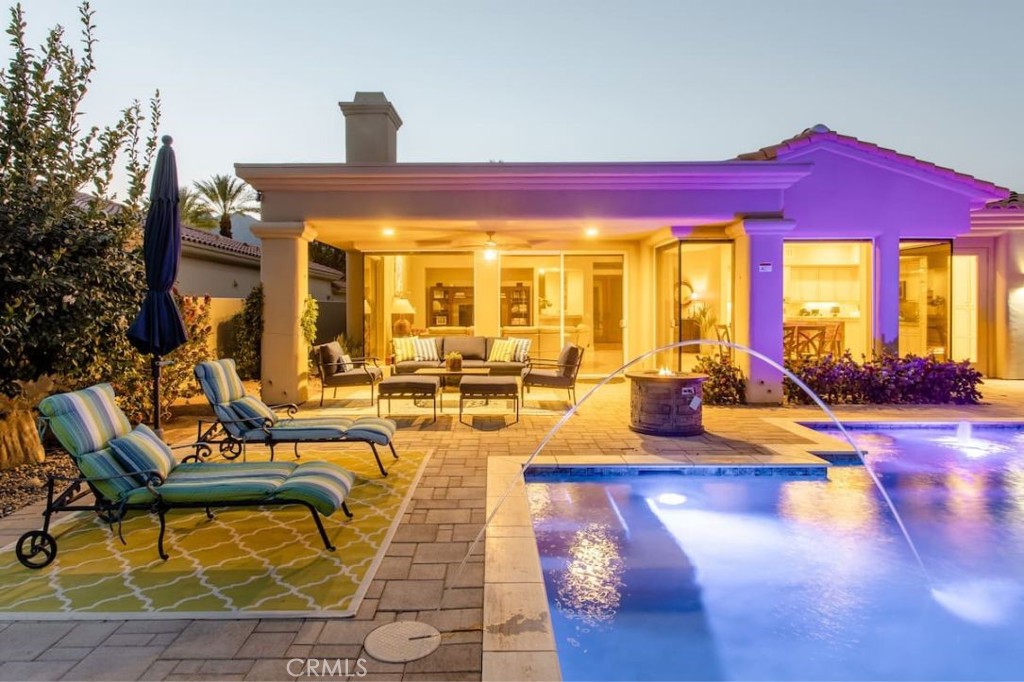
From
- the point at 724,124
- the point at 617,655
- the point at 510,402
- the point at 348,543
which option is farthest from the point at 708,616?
the point at 724,124

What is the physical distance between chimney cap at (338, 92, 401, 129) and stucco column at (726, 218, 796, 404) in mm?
6322

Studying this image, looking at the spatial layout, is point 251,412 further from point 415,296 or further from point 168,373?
point 415,296

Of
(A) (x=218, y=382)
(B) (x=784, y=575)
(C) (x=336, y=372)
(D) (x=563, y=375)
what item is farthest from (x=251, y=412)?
(B) (x=784, y=575)

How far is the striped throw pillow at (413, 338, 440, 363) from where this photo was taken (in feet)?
39.5

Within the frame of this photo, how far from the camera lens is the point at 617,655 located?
3486mm

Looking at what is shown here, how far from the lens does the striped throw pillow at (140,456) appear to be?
14.5 ft

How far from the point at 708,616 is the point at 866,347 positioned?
10066mm

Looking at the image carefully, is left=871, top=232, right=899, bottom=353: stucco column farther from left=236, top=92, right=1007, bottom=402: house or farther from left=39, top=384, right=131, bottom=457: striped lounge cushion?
left=39, top=384, right=131, bottom=457: striped lounge cushion

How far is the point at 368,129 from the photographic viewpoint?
11250 mm

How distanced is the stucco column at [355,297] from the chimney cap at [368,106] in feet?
13.7

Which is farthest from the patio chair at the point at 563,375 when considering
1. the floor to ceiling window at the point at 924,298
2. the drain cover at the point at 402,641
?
the floor to ceiling window at the point at 924,298

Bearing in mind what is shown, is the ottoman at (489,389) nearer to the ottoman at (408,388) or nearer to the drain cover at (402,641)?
the ottoman at (408,388)

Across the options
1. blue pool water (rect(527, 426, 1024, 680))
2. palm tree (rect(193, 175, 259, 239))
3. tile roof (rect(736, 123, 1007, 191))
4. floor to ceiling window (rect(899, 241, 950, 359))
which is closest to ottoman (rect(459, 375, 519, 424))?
blue pool water (rect(527, 426, 1024, 680))

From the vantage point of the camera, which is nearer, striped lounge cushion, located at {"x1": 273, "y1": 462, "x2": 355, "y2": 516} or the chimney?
striped lounge cushion, located at {"x1": 273, "y1": 462, "x2": 355, "y2": 516}
